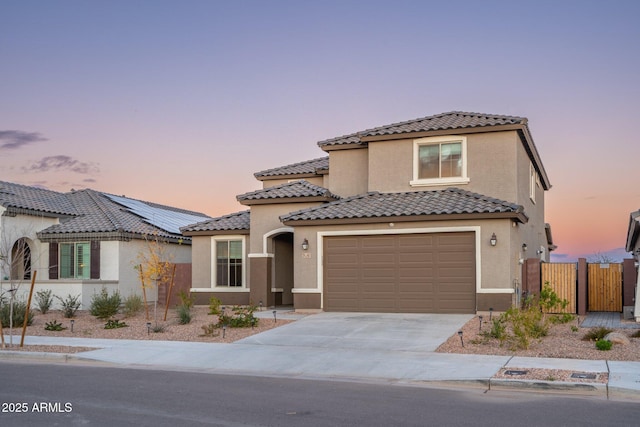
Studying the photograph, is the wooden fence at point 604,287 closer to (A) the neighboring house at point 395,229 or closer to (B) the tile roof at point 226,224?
(A) the neighboring house at point 395,229

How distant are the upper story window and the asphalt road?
488 inches

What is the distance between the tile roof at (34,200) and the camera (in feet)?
91.7

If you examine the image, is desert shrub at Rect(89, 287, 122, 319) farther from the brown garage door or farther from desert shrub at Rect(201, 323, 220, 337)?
the brown garage door

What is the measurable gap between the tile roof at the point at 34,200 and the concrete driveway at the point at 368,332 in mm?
14201

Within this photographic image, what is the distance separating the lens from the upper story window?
23.2 metres

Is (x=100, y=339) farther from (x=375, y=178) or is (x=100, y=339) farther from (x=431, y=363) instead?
(x=375, y=178)

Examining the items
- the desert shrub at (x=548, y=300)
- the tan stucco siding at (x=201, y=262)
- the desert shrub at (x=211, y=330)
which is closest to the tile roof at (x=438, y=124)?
the desert shrub at (x=548, y=300)

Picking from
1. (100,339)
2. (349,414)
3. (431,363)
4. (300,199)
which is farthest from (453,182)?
(349,414)

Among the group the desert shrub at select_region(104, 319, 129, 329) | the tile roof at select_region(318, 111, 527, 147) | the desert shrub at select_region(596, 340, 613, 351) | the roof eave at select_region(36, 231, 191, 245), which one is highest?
the tile roof at select_region(318, 111, 527, 147)

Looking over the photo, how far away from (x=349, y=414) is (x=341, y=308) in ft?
41.1

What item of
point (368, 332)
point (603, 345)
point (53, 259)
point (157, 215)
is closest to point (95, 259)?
point (53, 259)

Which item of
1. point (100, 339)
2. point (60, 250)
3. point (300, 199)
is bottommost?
point (100, 339)

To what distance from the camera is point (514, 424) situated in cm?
875

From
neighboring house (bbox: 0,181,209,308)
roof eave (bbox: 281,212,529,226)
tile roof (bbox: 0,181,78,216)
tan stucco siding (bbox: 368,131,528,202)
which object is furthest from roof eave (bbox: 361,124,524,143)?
tile roof (bbox: 0,181,78,216)
